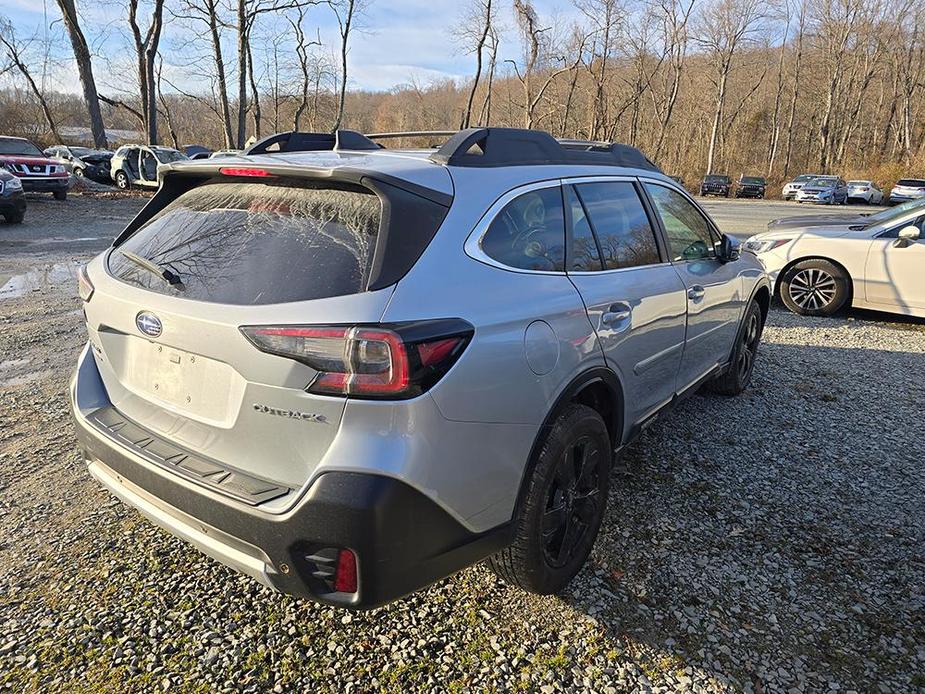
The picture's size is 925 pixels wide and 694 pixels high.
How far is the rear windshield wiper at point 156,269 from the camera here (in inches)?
85.7

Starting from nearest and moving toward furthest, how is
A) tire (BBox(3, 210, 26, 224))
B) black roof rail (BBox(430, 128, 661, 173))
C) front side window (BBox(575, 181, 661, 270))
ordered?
black roof rail (BBox(430, 128, 661, 173)) < front side window (BBox(575, 181, 661, 270)) < tire (BBox(3, 210, 26, 224))

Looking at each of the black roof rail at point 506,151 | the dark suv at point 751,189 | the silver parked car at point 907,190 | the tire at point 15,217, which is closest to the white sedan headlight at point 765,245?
the black roof rail at point 506,151

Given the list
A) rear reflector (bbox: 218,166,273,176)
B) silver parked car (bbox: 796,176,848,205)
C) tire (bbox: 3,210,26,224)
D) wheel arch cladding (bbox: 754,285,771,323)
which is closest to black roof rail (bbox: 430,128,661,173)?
rear reflector (bbox: 218,166,273,176)

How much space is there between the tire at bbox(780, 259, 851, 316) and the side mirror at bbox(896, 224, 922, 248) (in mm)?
659

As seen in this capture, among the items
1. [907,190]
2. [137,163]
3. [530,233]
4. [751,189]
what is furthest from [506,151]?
[751,189]

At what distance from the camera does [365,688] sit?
2123 mm

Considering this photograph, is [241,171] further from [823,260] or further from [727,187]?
[727,187]

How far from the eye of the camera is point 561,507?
98.4 inches

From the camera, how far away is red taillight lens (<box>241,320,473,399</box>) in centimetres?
176

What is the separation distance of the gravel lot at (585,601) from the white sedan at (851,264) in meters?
3.93

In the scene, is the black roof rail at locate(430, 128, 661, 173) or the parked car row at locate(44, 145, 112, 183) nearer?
the black roof rail at locate(430, 128, 661, 173)

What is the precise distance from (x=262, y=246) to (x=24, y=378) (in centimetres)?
376

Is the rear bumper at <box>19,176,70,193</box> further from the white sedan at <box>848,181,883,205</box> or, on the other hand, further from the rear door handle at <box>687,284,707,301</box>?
the white sedan at <box>848,181,883,205</box>

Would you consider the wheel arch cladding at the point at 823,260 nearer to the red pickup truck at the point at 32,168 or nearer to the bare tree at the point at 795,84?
the red pickup truck at the point at 32,168
